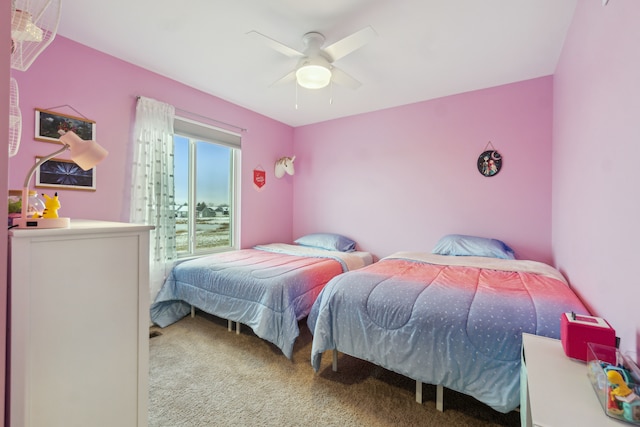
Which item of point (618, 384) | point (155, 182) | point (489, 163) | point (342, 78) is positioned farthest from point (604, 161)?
point (155, 182)

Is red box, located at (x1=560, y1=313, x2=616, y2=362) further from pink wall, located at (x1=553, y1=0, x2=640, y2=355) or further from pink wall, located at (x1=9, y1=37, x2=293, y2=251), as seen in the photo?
pink wall, located at (x1=9, y1=37, x2=293, y2=251)

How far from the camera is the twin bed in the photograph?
137cm

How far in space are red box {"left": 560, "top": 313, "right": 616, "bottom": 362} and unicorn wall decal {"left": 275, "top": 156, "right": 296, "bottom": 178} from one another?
3526mm

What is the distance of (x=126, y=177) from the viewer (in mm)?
2527

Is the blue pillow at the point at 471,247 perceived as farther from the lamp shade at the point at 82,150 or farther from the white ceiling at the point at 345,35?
the lamp shade at the point at 82,150

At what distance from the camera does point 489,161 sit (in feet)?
9.73

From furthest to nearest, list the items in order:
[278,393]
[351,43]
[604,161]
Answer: [351,43]
[278,393]
[604,161]

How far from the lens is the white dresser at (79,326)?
2.56 feet

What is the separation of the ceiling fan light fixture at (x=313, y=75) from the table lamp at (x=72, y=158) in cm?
154

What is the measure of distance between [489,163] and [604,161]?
1.74 metres

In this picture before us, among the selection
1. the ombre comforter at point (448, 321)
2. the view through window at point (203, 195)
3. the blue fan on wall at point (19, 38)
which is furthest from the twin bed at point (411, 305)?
the blue fan on wall at point (19, 38)

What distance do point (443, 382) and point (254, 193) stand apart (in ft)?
10.1

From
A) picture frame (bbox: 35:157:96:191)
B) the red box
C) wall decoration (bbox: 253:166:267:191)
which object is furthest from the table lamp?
wall decoration (bbox: 253:166:267:191)

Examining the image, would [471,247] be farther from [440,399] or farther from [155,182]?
[155,182]
